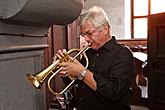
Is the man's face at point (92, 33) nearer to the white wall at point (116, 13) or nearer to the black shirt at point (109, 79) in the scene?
the black shirt at point (109, 79)

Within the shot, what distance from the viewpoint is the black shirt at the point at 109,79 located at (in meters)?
1.58

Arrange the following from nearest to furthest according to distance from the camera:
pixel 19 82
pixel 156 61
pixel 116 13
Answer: pixel 19 82 → pixel 156 61 → pixel 116 13

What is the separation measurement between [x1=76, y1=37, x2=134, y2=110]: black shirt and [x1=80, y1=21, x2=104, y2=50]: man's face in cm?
6

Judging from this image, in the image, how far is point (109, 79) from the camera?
162 centimetres

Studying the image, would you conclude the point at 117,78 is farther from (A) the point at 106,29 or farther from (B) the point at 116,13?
(B) the point at 116,13

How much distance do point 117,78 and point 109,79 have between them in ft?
0.16

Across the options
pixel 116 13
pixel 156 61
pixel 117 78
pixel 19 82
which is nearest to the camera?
pixel 19 82

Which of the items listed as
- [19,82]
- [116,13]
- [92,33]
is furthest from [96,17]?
[116,13]

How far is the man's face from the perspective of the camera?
165 centimetres

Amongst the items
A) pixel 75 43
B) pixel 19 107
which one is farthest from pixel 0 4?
pixel 75 43

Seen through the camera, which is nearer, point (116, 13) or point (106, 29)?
point (106, 29)

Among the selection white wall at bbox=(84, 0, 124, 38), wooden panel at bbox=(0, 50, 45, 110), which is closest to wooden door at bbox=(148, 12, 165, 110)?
white wall at bbox=(84, 0, 124, 38)

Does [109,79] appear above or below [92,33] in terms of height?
below

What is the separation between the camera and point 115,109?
1701 mm
